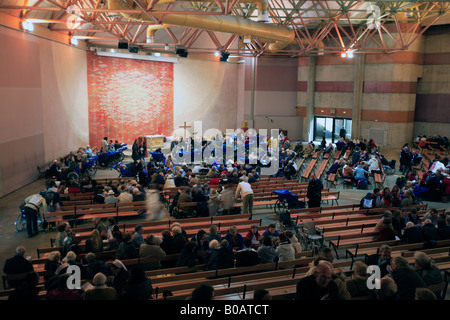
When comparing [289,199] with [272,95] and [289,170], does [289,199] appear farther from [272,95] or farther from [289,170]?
[272,95]

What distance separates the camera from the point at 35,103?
52.4 feet

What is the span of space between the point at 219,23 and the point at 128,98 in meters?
10.5

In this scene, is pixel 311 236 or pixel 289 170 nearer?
pixel 311 236

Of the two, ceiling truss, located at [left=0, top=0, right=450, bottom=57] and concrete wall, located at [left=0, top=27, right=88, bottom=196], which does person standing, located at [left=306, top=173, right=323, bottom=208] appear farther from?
concrete wall, located at [left=0, top=27, right=88, bottom=196]

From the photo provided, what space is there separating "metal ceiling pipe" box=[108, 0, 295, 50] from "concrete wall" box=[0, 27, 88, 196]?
4.55m


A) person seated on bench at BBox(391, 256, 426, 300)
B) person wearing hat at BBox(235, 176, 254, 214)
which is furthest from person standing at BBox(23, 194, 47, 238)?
person seated on bench at BBox(391, 256, 426, 300)

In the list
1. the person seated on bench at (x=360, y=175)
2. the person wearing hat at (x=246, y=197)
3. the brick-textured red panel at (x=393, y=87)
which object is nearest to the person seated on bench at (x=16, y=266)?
the person wearing hat at (x=246, y=197)

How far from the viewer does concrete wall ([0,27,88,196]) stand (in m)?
13.9

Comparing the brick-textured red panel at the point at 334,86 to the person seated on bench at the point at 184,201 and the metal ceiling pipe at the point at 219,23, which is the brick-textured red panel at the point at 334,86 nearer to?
the metal ceiling pipe at the point at 219,23

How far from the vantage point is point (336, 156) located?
22.3 meters

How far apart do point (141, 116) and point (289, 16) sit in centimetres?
1094

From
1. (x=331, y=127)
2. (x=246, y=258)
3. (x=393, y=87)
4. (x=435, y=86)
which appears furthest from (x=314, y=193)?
(x=331, y=127)
